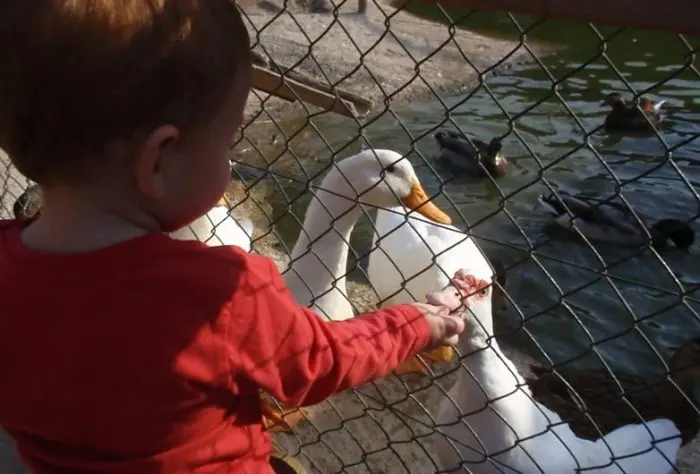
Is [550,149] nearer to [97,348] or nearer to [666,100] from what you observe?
[666,100]

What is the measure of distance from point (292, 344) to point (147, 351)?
21cm

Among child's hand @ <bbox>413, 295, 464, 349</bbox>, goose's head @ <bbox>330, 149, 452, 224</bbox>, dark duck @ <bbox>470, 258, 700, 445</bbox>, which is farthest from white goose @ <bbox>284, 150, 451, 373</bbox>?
child's hand @ <bbox>413, 295, 464, 349</bbox>

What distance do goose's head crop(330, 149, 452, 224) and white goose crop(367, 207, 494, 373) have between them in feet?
0.24

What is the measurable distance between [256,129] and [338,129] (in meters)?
0.71

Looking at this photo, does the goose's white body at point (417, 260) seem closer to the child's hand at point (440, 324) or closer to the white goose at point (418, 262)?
the white goose at point (418, 262)

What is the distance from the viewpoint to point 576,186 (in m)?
6.27

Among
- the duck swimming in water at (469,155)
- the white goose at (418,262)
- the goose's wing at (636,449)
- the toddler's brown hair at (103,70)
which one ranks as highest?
the toddler's brown hair at (103,70)

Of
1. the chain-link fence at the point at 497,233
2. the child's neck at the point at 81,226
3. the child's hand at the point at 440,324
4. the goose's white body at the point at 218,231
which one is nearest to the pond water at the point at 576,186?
the chain-link fence at the point at 497,233

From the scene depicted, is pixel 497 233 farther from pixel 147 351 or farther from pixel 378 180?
pixel 147 351

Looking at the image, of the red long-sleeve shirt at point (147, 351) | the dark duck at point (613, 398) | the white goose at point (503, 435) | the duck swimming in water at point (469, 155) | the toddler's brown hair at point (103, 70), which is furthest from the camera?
the duck swimming in water at point (469, 155)

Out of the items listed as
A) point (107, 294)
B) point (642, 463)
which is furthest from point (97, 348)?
point (642, 463)

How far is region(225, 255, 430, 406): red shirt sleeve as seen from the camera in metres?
1.22

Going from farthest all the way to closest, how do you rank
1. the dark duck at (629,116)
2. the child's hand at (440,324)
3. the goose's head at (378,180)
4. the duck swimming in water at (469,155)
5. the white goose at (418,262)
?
the dark duck at (629,116) → the duck swimming in water at (469,155) → the white goose at (418,262) → the goose's head at (378,180) → the child's hand at (440,324)

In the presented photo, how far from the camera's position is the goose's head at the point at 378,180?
342 centimetres
